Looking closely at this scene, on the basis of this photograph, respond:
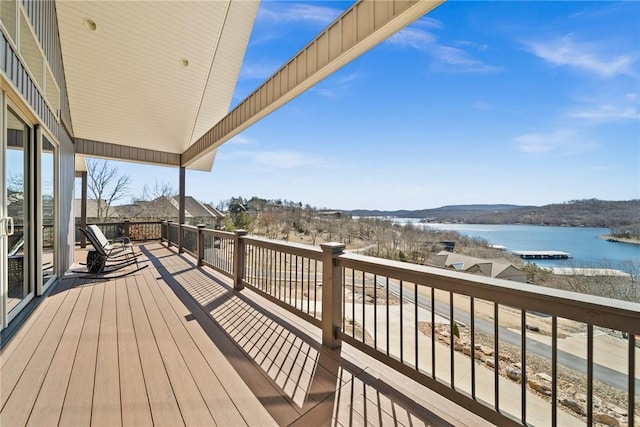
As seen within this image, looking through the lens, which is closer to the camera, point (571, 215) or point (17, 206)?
point (17, 206)

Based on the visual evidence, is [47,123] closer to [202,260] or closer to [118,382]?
[202,260]

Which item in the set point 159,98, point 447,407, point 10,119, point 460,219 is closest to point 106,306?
point 10,119

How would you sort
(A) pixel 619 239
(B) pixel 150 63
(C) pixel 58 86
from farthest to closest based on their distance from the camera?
1. (A) pixel 619 239
2. (B) pixel 150 63
3. (C) pixel 58 86

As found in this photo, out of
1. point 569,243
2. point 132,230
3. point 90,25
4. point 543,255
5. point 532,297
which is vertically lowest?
point 543,255

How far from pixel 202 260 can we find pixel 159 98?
3.94m

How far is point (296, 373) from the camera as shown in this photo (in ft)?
7.09

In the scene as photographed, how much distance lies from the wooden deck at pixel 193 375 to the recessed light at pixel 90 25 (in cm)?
453

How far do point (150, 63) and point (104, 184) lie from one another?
18725 mm

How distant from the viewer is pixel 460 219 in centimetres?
1327

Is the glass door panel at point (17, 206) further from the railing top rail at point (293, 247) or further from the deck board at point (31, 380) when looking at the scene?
the railing top rail at point (293, 247)

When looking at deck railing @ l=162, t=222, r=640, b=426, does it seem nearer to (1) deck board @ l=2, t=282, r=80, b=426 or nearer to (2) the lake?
(1) deck board @ l=2, t=282, r=80, b=426

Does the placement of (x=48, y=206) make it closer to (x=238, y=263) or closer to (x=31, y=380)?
(x=238, y=263)

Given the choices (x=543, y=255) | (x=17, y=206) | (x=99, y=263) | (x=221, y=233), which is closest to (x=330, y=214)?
(x=543, y=255)

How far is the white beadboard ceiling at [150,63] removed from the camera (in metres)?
4.74
